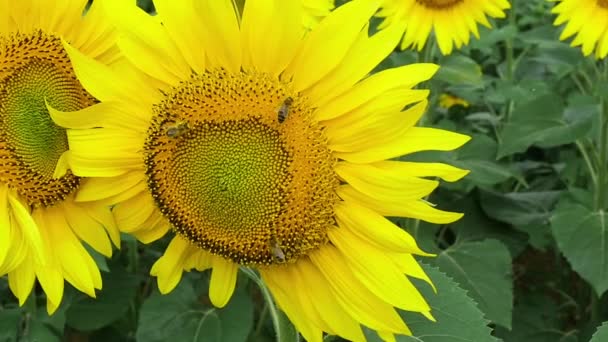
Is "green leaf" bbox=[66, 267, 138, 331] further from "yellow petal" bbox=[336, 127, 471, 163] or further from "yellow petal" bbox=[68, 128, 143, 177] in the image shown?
"yellow petal" bbox=[336, 127, 471, 163]

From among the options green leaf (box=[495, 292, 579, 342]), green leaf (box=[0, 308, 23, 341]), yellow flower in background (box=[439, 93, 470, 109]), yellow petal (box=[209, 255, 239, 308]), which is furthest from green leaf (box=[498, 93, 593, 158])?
yellow petal (box=[209, 255, 239, 308])

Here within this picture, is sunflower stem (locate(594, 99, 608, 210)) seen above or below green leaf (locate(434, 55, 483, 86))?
below

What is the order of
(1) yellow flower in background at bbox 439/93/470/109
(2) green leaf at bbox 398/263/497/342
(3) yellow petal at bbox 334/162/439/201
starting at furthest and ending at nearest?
(1) yellow flower in background at bbox 439/93/470/109, (2) green leaf at bbox 398/263/497/342, (3) yellow petal at bbox 334/162/439/201

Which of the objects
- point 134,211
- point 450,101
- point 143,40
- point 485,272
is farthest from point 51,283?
point 450,101

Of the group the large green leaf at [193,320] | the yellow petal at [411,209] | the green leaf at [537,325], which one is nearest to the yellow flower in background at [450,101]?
the green leaf at [537,325]

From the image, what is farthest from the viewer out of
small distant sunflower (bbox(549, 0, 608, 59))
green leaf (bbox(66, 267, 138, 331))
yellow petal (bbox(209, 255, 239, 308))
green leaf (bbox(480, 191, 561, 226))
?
green leaf (bbox(480, 191, 561, 226))
